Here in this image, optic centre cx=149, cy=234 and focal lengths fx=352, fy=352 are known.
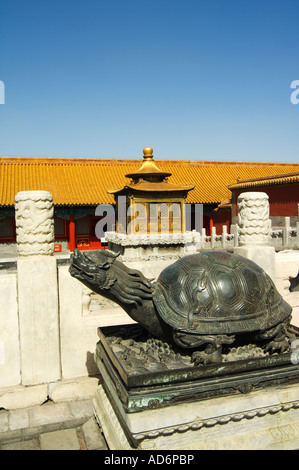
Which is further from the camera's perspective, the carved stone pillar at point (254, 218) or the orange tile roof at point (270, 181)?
the orange tile roof at point (270, 181)

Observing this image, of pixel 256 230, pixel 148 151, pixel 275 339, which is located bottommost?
pixel 275 339

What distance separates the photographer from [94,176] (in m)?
21.1

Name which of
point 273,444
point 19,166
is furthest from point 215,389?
point 19,166

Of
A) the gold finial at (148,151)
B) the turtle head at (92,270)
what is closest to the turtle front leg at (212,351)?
the turtle head at (92,270)

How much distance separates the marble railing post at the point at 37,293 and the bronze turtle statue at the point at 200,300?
47.7 inches

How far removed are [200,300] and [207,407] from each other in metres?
0.75

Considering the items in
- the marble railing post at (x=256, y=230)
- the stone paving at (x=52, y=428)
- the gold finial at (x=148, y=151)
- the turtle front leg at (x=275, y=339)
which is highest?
the gold finial at (x=148, y=151)

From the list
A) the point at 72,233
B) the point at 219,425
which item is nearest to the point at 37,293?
the point at 219,425

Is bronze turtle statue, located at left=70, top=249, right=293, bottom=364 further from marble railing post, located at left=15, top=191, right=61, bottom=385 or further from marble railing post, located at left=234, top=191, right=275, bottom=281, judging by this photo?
marble railing post, located at left=234, top=191, right=275, bottom=281

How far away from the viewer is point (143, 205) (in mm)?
14445

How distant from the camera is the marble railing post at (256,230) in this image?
441 cm

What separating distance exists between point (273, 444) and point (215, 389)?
72 centimetres

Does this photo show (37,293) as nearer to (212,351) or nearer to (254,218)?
(212,351)

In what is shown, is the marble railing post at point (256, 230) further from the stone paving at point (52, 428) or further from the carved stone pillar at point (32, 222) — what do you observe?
the stone paving at point (52, 428)
